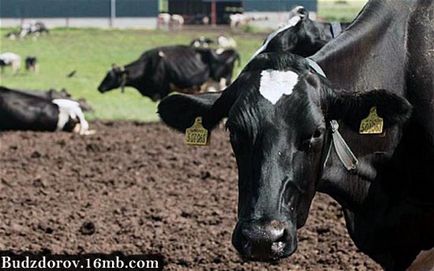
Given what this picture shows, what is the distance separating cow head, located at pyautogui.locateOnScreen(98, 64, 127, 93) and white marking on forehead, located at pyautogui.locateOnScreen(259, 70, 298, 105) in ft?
56.4

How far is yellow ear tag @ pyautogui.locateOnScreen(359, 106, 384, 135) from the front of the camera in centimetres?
458

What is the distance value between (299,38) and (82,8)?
1910 centimetres

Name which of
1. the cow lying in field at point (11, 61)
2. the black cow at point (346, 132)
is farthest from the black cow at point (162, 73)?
the black cow at point (346, 132)

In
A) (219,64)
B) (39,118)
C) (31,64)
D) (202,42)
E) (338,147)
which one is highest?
(338,147)

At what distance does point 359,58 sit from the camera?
515cm

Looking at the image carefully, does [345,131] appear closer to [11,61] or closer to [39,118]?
[39,118]

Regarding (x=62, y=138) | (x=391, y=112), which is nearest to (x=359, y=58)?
(x=391, y=112)

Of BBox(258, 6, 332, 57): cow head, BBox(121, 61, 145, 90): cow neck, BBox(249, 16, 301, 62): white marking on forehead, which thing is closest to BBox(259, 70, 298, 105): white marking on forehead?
BBox(249, 16, 301, 62): white marking on forehead

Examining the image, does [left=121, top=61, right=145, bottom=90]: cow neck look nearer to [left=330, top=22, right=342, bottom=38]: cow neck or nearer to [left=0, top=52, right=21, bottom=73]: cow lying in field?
[left=0, top=52, right=21, bottom=73]: cow lying in field

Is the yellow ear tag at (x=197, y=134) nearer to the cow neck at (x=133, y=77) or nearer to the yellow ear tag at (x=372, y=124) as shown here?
the yellow ear tag at (x=372, y=124)

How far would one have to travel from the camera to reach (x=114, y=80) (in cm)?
2150

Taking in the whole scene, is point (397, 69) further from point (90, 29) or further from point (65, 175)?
point (90, 29)

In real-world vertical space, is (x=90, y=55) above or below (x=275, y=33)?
below

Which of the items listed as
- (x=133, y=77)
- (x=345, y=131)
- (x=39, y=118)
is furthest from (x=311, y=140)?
(x=133, y=77)
